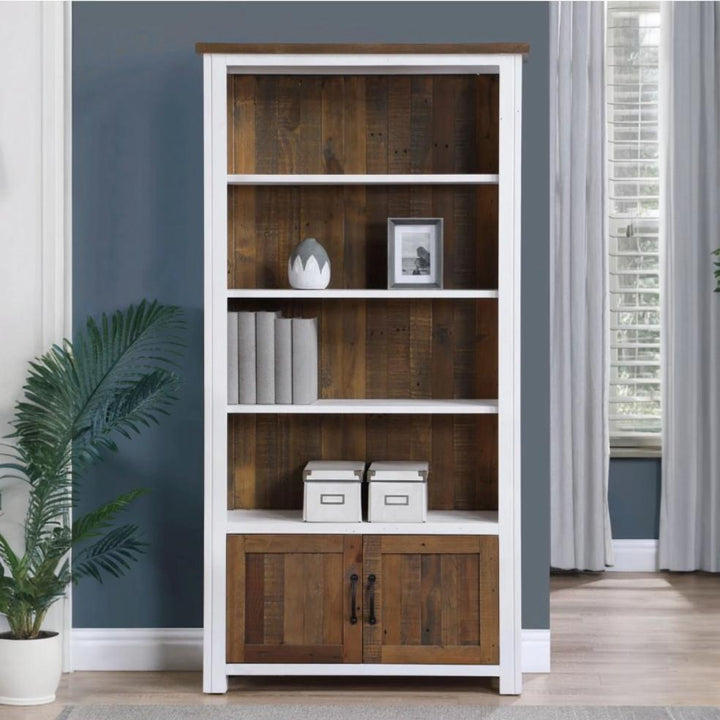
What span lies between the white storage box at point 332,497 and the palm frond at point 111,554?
0.54m

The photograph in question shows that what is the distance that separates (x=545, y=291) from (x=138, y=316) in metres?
1.28

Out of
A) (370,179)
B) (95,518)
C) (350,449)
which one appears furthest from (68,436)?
(370,179)

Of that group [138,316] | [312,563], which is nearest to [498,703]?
[312,563]

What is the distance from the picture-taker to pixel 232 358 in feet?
10.9

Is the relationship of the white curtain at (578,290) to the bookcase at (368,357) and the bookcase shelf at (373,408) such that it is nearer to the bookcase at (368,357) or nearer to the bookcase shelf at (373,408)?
the bookcase at (368,357)

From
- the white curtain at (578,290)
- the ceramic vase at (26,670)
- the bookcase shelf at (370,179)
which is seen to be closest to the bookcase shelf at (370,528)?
the ceramic vase at (26,670)

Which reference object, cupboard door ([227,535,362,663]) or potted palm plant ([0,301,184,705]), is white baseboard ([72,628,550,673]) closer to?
potted palm plant ([0,301,184,705])

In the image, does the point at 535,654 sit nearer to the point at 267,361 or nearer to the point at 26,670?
the point at 267,361

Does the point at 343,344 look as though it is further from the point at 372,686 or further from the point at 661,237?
the point at 661,237

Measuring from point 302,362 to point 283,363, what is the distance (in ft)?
0.19

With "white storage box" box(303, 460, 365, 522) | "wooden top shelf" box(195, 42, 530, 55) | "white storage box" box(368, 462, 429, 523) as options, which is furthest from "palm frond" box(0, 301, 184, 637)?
"wooden top shelf" box(195, 42, 530, 55)

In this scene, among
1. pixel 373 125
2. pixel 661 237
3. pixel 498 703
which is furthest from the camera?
pixel 661 237

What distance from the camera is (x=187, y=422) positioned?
3.54 meters

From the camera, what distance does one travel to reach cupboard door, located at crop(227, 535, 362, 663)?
327 centimetres
